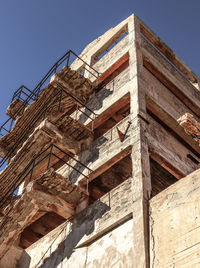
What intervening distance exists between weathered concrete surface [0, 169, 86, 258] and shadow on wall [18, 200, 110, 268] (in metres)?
0.84

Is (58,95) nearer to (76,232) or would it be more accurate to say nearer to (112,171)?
(112,171)

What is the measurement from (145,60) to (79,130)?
15.1 feet

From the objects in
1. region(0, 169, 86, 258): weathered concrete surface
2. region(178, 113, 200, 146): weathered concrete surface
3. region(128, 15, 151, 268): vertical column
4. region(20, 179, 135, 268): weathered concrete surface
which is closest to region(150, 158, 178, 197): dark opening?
region(128, 15, 151, 268): vertical column

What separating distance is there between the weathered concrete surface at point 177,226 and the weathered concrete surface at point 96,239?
2.34ft

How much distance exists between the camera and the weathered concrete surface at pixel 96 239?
9.33 meters

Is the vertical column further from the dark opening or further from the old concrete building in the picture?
the dark opening

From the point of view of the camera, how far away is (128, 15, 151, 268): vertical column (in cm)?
861

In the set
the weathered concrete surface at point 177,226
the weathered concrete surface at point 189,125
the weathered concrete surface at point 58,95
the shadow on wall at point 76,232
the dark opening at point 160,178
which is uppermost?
the weathered concrete surface at point 58,95

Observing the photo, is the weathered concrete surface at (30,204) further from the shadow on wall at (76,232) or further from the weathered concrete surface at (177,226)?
the weathered concrete surface at (177,226)

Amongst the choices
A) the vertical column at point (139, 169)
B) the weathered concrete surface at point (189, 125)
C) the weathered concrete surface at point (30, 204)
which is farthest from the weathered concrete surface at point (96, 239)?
the weathered concrete surface at point (189, 125)

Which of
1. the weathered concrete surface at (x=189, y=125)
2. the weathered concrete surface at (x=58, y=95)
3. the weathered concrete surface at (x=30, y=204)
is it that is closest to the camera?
the weathered concrete surface at (x=189, y=125)

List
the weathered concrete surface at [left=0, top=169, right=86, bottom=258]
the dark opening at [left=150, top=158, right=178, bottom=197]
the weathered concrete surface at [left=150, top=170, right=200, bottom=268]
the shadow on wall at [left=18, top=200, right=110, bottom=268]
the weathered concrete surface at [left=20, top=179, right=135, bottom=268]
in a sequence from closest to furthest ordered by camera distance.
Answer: the weathered concrete surface at [left=150, top=170, right=200, bottom=268]
the weathered concrete surface at [left=20, top=179, right=135, bottom=268]
the shadow on wall at [left=18, top=200, right=110, bottom=268]
the weathered concrete surface at [left=0, top=169, right=86, bottom=258]
the dark opening at [left=150, top=158, right=178, bottom=197]

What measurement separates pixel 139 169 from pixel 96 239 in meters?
2.08

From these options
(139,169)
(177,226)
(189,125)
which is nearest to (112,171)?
(139,169)
